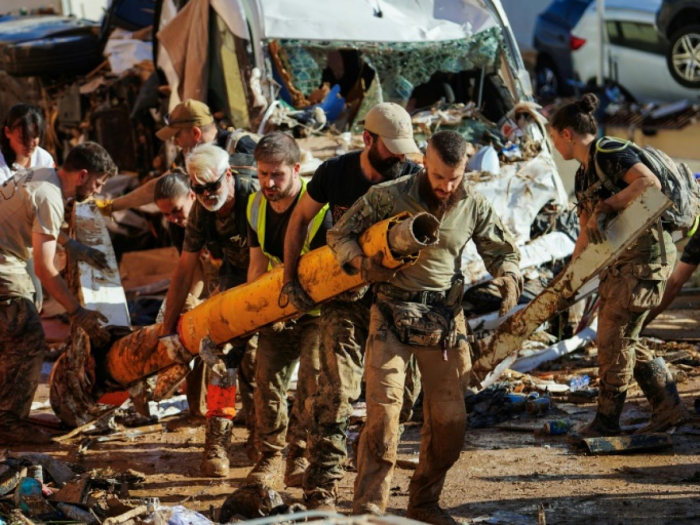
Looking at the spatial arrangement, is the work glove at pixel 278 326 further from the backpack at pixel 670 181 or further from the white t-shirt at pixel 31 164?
the white t-shirt at pixel 31 164

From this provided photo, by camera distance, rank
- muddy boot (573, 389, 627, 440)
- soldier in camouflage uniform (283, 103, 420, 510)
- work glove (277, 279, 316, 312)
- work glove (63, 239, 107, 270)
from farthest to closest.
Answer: work glove (63, 239, 107, 270) < muddy boot (573, 389, 627, 440) < work glove (277, 279, 316, 312) < soldier in camouflage uniform (283, 103, 420, 510)

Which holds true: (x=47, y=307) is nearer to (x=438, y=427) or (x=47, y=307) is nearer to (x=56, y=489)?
(x=56, y=489)

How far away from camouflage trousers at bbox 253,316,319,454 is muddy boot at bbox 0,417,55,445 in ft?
5.88

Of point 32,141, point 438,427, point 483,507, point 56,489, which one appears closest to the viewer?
point 438,427

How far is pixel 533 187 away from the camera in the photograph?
30.5ft

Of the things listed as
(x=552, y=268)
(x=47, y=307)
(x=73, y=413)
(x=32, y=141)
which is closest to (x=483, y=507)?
(x=73, y=413)

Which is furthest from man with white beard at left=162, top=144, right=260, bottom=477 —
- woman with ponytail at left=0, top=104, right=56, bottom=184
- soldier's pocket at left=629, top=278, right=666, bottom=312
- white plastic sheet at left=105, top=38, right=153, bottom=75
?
white plastic sheet at left=105, top=38, right=153, bottom=75

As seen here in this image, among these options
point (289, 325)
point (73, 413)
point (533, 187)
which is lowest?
point (73, 413)

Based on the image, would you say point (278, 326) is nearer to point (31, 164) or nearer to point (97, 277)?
point (97, 277)

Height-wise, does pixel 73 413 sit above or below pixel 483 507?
below

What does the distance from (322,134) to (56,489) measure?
4.14 m

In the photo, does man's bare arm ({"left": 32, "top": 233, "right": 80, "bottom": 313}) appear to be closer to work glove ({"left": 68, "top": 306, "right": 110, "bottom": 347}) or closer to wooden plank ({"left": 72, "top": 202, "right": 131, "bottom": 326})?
work glove ({"left": 68, "top": 306, "right": 110, "bottom": 347})

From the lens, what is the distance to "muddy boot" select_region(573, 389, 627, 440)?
6.93m

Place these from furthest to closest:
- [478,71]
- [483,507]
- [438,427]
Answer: [478,71], [483,507], [438,427]
